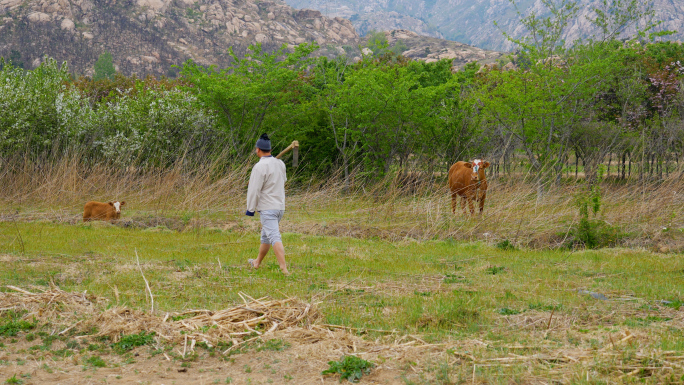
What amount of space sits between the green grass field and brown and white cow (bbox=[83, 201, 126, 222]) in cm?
158

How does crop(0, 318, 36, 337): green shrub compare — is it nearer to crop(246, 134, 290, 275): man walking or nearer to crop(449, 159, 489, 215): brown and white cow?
crop(246, 134, 290, 275): man walking

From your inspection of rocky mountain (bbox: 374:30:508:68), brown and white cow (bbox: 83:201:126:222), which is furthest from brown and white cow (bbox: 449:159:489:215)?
rocky mountain (bbox: 374:30:508:68)

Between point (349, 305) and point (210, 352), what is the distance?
1.82 meters

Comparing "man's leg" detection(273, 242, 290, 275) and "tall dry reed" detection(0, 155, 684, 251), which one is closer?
"man's leg" detection(273, 242, 290, 275)

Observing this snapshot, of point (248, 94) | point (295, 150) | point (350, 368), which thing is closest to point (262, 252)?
point (295, 150)

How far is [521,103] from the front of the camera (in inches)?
731

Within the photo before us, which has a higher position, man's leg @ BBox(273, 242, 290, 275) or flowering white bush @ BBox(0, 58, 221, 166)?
flowering white bush @ BBox(0, 58, 221, 166)

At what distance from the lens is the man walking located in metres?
7.53

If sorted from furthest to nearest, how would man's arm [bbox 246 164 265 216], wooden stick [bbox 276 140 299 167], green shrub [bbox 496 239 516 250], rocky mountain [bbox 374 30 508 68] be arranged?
rocky mountain [bbox 374 30 508 68], green shrub [bbox 496 239 516 250], wooden stick [bbox 276 140 299 167], man's arm [bbox 246 164 265 216]

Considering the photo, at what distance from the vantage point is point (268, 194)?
25.1 feet

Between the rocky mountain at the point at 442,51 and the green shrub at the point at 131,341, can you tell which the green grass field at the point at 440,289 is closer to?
the green shrub at the point at 131,341

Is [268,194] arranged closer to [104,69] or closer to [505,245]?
[505,245]

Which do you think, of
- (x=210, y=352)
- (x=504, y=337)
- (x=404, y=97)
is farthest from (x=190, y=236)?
(x=404, y=97)

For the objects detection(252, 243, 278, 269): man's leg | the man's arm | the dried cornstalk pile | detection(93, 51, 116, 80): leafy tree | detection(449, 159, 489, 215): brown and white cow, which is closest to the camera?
the dried cornstalk pile
